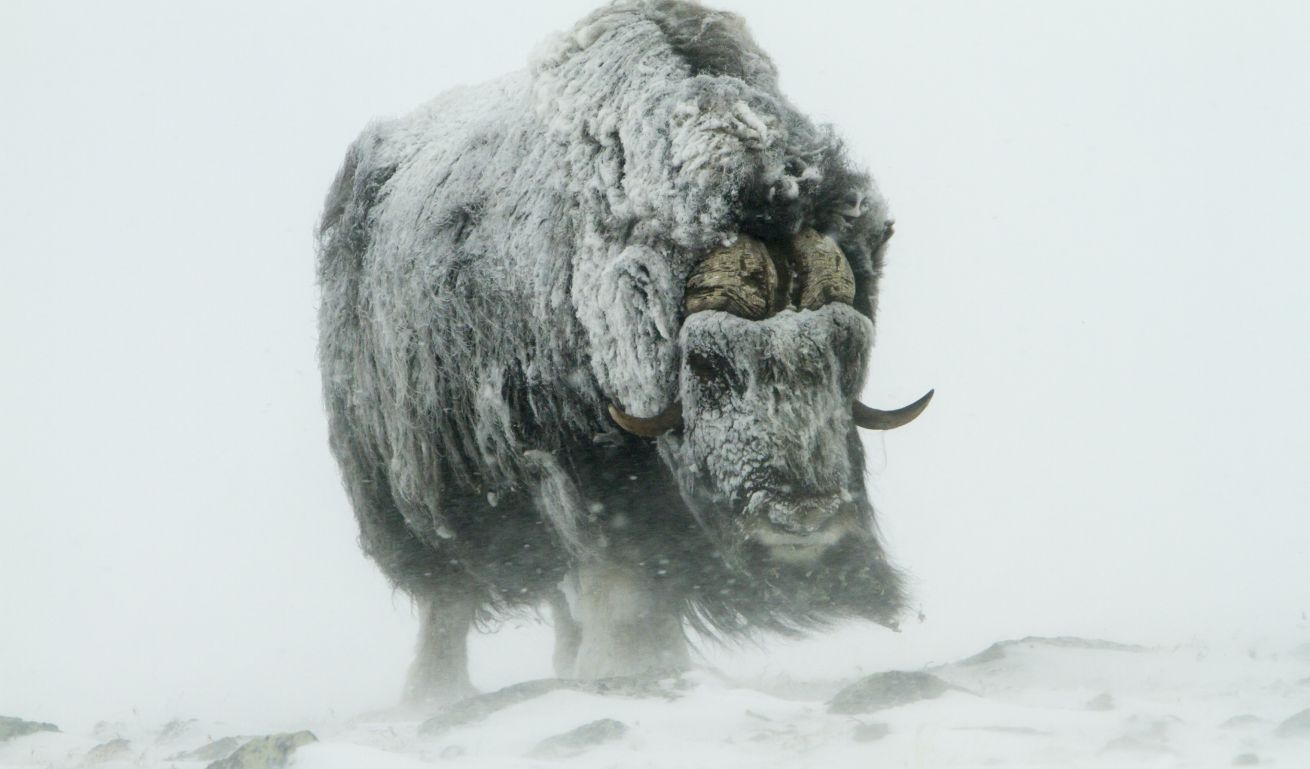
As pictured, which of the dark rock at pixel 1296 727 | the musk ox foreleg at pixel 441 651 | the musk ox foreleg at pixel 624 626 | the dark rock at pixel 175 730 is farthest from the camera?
the musk ox foreleg at pixel 441 651

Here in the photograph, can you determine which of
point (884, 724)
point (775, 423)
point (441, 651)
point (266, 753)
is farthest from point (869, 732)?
point (441, 651)

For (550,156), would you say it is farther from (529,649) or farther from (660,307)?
(529,649)

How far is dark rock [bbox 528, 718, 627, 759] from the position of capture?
2.74 meters

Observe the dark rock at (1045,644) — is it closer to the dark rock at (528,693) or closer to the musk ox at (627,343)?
the musk ox at (627,343)

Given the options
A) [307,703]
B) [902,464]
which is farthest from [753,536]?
[902,464]

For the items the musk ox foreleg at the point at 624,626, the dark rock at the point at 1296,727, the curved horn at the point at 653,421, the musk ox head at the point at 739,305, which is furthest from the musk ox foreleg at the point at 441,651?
the dark rock at the point at 1296,727

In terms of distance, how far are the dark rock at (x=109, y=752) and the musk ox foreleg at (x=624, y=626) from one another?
44.1 inches

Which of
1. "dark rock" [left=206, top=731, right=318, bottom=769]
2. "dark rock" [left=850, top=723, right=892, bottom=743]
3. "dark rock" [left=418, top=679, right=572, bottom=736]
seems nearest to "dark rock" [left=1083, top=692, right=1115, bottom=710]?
"dark rock" [left=850, top=723, right=892, bottom=743]

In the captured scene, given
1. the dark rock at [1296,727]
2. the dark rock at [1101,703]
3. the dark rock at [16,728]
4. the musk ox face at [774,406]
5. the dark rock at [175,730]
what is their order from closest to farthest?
the dark rock at [1296,727] → the dark rock at [1101,703] → the musk ox face at [774,406] → the dark rock at [16,728] → the dark rock at [175,730]

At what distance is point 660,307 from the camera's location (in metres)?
3.15

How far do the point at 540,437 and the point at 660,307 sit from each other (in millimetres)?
541

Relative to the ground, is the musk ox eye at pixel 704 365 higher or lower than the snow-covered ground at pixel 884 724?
higher

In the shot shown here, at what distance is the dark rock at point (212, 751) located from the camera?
122 inches

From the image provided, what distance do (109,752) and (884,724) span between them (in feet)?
5.71
